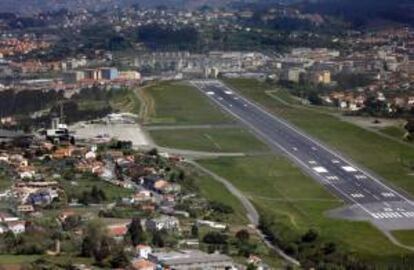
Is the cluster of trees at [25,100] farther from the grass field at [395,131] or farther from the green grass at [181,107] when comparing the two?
the grass field at [395,131]

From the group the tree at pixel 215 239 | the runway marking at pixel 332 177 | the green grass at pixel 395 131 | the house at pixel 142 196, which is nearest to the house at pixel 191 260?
the tree at pixel 215 239

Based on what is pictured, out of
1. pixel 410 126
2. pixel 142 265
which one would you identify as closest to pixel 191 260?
pixel 142 265

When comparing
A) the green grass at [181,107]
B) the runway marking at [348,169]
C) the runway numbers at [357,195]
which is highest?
the runway numbers at [357,195]

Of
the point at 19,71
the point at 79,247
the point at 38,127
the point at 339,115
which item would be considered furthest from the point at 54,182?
the point at 19,71

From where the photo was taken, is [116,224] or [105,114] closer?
[116,224]

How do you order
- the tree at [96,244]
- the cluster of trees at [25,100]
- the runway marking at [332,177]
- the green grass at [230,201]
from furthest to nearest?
the cluster of trees at [25,100] → the runway marking at [332,177] → the green grass at [230,201] → the tree at [96,244]

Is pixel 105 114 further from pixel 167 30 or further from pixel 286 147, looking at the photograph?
pixel 167 30

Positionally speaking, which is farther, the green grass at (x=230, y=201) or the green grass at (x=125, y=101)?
A: the green grass at (x=125, y=101)

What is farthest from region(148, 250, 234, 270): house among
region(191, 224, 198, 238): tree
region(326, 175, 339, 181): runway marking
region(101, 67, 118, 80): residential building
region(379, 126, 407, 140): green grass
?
region(101, 67, 118, 80): residential building
